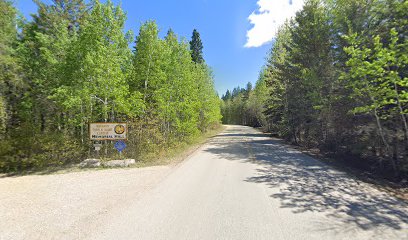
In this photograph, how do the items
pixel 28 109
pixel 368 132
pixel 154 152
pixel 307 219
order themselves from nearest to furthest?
pixel 307 219 → pixel 368 132 → pixel 154 152 → pixel 28 109

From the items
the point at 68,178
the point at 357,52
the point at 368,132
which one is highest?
the point at 357,52

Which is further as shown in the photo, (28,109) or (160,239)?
(28,109)

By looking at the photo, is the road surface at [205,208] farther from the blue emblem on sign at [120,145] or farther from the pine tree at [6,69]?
the pine tree at [6,69]

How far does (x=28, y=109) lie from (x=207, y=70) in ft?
79.3

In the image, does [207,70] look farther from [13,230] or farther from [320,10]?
[13,230]

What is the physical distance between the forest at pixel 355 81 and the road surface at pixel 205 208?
2904 mm

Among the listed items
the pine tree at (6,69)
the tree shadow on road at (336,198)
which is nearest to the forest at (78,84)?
the pine tree at (6,69)

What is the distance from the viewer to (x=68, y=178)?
882 centimetres

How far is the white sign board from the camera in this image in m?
11.8

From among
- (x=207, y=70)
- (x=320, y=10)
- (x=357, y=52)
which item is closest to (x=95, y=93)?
(x=357, y=52)

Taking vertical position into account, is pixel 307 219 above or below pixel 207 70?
below

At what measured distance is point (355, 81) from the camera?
8.28m

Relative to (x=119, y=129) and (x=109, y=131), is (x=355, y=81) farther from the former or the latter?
(x=109, y=131)

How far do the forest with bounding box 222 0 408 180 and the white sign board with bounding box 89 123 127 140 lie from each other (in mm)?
11352
